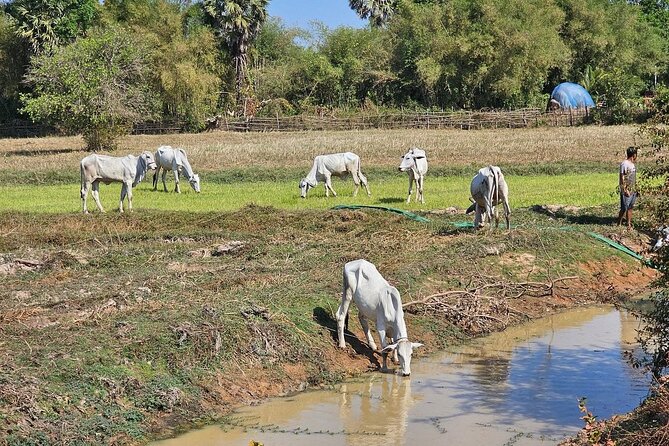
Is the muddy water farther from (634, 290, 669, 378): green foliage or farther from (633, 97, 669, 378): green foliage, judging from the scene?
(633, 97, 669, 378): green foliage

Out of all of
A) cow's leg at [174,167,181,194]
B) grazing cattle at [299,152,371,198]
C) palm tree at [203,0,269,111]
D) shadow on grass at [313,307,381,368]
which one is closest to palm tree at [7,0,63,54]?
palm tree at [203,0,269,111]

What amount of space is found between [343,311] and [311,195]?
15355 mm

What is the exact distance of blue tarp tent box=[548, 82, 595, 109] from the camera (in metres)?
60.1

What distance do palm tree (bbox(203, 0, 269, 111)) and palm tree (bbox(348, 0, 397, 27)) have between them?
20646 millimetres

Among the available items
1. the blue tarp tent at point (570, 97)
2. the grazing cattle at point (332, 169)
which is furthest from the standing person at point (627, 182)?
the blue tarp tent at point (570, 97)

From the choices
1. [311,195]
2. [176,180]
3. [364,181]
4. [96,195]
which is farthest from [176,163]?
Answer: [364,181]

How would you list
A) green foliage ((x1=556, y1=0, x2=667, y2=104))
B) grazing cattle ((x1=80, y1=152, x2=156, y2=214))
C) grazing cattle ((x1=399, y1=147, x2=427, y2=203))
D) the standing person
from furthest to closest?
green foliage ((x1=556, y1=0, x2=667, y2=104))
grazing cattle ((x1=399, y1=147, x2=427, y2=203))
grazing cattle ((x1=80, y1=152, x2=156, y2=214))
the standing person

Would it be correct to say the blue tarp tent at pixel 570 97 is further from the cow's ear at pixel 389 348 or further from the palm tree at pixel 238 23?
the cow's ear at pixel 389 348

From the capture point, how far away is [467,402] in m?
11.4

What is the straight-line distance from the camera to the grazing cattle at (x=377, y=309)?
39.3 ft

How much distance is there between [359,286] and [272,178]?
20831mm

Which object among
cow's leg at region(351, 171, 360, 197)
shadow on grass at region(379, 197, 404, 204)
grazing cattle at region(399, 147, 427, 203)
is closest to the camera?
grazing cattle at region(399, 147, 427, 203)

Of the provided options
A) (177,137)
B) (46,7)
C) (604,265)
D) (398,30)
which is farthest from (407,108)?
(604,265)

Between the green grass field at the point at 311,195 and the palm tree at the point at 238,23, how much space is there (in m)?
Result: 33.1
